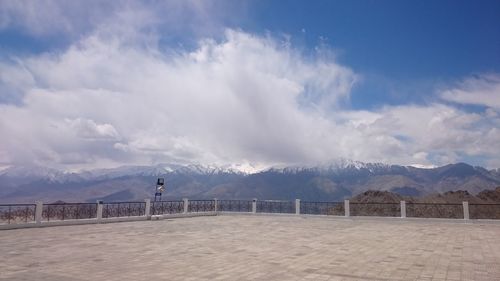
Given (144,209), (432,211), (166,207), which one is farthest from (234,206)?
(432,211)

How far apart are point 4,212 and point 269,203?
66.7ft

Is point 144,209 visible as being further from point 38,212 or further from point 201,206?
point 38,212

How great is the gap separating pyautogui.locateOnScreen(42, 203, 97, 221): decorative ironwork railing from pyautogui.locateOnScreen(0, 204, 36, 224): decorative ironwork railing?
90cm

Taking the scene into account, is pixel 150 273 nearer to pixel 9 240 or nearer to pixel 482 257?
pixel 9 240

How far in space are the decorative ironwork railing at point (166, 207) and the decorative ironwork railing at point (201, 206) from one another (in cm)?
133

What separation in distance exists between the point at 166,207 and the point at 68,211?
7920 mm

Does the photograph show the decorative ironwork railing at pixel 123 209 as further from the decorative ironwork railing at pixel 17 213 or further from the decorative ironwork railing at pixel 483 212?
the decorative ironwork railing at pixel 483 212

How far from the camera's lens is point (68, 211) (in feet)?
76.6

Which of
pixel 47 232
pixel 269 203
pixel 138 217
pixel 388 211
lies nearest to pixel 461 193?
pixel 388 211

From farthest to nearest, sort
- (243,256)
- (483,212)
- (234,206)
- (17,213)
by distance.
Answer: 1. (483,212)
2. (234,206)
3. (17,213)
4. (243,256)

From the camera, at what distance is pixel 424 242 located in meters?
16.1

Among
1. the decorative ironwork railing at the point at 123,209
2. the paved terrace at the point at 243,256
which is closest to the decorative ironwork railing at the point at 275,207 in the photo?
the decorative ironwork railing at the point at 123,209

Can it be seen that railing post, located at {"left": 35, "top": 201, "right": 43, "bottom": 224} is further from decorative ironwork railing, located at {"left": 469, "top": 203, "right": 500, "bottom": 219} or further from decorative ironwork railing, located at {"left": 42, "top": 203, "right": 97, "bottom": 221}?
decorative ironwork railing, located at {"left": 469, "top": 203, "right": 500, "bottom": 219}

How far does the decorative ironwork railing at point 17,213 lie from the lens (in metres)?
20.4
